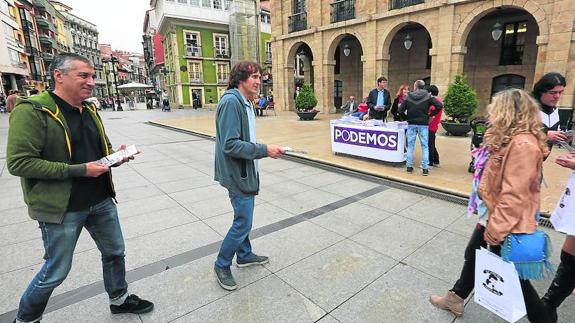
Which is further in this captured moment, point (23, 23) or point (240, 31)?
point (23, 23)

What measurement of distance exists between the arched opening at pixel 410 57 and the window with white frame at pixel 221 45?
2542 cm

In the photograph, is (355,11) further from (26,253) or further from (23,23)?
(23,23)

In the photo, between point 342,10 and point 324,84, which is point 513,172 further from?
point 324,84

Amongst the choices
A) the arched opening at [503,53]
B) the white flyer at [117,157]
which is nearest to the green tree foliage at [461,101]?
the arched opening at [503,53]

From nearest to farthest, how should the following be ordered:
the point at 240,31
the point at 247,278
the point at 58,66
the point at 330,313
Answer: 1. the point at 58,66
2. the point at 330,313
3. the point at 247,278
4. the point at 240,31

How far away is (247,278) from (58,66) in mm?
2251

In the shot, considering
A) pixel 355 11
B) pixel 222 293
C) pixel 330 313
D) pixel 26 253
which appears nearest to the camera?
pixel 330 313

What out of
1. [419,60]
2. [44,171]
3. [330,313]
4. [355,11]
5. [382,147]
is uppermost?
[355,11]

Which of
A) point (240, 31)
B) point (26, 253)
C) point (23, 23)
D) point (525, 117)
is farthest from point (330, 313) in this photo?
point (23, 23)

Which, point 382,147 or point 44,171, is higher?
point 44,171

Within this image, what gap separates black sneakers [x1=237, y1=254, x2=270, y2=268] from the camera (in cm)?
315

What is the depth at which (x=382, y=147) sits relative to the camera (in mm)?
6926

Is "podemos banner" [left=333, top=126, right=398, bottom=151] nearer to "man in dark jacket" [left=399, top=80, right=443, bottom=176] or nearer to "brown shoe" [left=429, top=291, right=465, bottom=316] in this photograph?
"man in dark jacket" [left=399, top=80, right=443, bottom=176]

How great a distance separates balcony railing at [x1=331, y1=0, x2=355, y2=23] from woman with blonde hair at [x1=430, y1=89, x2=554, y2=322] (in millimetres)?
16730
